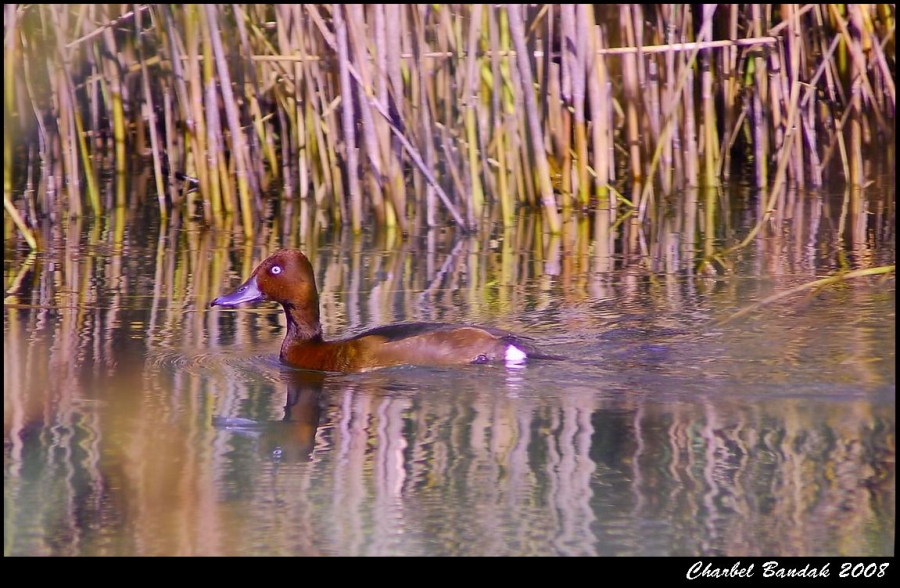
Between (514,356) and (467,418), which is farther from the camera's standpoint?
(514,356)

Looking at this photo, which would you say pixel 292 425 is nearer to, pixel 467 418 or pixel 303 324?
pixel 467 418

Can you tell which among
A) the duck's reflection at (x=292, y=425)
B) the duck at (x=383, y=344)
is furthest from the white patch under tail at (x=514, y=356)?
the duck's reflection at (x=292, y=425)

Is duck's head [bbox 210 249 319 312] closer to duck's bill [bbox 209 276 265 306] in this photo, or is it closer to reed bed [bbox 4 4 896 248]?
duck's bill [bbox 209 276 265 306]

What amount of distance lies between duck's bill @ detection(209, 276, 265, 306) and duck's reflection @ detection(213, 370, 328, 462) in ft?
1.82

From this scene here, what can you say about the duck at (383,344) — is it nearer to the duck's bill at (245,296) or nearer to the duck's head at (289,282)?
the duck's head at (289,282)

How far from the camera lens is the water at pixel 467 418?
3.77m

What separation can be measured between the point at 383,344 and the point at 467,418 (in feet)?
2.51

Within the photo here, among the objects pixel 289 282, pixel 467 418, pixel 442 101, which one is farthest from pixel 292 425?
pixel 442 101

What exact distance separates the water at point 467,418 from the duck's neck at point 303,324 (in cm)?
13

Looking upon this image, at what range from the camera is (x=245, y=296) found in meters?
5.96

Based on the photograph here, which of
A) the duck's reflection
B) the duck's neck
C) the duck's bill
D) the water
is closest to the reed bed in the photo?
the water

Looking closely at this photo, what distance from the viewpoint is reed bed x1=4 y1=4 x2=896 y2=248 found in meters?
7.83

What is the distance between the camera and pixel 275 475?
4227 mm
